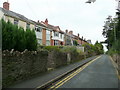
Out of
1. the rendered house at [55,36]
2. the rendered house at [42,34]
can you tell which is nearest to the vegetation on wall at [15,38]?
the rendered house at [42,34]

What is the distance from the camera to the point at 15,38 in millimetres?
10984

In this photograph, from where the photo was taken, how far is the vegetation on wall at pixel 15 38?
991cm

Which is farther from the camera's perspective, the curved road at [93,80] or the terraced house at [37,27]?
the terraced house at [37,27]

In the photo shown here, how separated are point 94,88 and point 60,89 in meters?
1.78

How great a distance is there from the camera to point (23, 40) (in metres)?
11.7

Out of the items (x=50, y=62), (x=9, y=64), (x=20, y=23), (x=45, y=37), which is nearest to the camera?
(x=9, y=64)

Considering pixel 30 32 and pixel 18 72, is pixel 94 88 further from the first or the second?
pixel 30 32

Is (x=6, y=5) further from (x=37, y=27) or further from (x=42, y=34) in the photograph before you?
(x=42, y=34)

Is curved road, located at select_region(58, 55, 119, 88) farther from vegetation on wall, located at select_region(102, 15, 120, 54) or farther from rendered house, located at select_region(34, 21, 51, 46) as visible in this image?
rendered house, located at select_region(34, 21, 51, 46)

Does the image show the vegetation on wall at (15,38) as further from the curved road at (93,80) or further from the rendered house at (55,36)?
the rendered house at (55,36)

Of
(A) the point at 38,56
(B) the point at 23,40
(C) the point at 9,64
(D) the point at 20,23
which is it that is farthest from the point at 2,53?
(D) the point at 20,23

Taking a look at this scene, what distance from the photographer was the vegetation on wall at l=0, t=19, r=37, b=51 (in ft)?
32.5

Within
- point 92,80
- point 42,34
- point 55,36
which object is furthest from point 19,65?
point 55,36

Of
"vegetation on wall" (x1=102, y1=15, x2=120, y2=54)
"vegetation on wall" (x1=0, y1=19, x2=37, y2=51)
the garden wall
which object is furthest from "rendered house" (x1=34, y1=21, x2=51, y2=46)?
the garden wall
